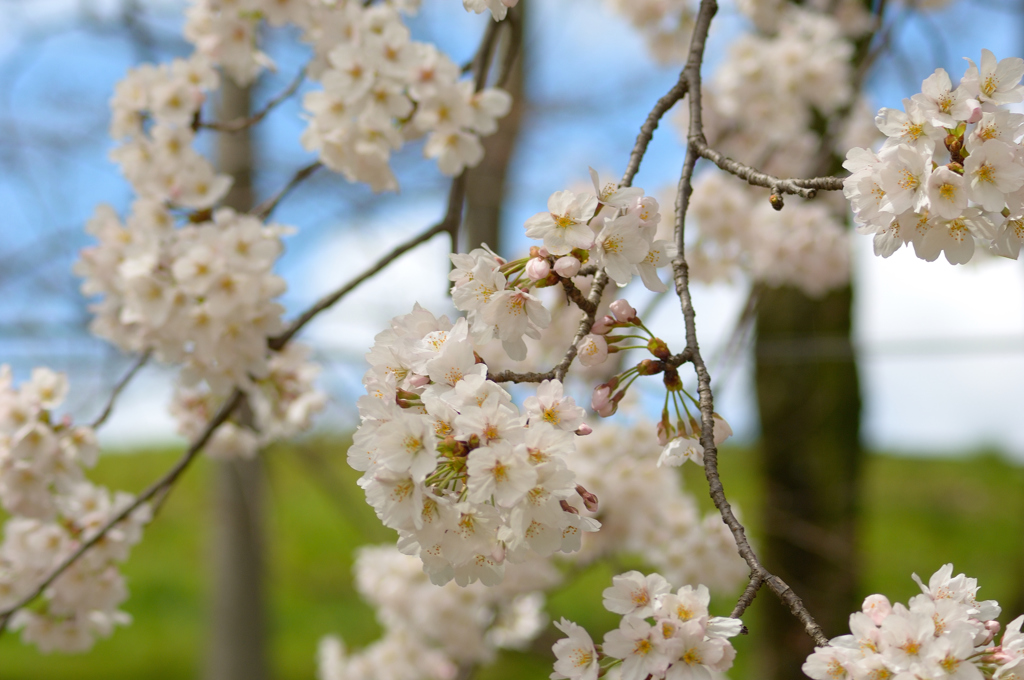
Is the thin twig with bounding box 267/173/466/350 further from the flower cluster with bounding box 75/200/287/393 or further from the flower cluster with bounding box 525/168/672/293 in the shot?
the flower cluster with bounding box 525/168/672/293

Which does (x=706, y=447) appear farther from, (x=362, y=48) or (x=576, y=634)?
(x=362, y=48)

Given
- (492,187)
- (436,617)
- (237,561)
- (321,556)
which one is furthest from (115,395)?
(321,556)

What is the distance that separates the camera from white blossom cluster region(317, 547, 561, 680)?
2723 mm

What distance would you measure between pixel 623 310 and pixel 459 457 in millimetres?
260

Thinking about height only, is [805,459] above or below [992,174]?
above

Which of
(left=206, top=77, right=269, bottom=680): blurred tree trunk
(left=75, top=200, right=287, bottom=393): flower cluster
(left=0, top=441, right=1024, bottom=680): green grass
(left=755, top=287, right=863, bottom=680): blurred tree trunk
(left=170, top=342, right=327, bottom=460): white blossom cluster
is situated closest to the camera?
(left=75, top=200, right=287, bottom=393): flower cluster

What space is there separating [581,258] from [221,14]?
1407 millimetres

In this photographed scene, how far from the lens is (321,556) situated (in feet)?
24.1

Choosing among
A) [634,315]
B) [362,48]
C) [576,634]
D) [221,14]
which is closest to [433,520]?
[576,634]

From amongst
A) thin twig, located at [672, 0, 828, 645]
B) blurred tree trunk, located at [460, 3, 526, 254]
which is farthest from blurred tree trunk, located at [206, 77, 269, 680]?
thin twig, located at [672, 0, 828, 645]

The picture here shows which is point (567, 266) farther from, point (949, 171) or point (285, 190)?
point (285, 190)

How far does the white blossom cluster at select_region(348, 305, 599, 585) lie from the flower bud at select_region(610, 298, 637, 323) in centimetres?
14

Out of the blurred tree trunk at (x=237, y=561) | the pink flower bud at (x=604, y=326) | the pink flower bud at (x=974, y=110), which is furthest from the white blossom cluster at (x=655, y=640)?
the blurred tree trunk at (x=237, y=561)

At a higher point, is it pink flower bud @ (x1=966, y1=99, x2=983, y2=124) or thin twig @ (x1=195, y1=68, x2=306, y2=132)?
thin twig @ (x1=195, y1=68, x2=306, y2=132)
